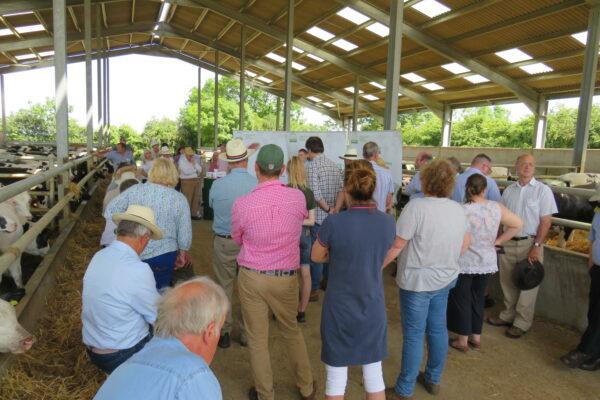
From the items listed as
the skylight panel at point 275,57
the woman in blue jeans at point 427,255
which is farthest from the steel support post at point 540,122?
the woman in blue jeans at point 427,255

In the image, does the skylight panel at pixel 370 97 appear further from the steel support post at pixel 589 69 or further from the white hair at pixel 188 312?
the white hair at pixel 188 312

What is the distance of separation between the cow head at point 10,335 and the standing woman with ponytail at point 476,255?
294cm

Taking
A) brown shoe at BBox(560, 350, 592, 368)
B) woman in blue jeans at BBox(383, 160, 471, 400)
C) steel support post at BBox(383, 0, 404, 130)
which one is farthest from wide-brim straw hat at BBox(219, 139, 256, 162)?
steel support post at BBox(383, 0, 404, 130)

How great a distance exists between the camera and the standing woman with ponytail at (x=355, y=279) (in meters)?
2.20

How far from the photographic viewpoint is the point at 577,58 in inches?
464

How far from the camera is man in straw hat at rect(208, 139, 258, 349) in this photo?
328 cm

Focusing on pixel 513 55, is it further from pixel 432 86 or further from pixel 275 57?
pixel 275 57

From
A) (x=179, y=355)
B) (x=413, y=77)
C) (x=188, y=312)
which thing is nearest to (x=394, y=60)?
(x=188, y=312)

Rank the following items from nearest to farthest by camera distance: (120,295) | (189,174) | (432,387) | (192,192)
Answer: (120,295) < (432,387) < (189,174) < (192,192)

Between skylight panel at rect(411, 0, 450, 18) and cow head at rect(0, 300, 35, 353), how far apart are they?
1092 cm

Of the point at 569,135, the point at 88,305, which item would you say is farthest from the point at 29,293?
the point at 569,135

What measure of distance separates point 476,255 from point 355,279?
150 centimetres

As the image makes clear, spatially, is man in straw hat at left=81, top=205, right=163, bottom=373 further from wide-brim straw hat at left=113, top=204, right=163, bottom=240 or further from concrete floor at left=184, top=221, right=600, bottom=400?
concrete floor at left=184, top=221, right=600, bottom=400

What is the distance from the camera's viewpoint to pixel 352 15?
40.8ft
